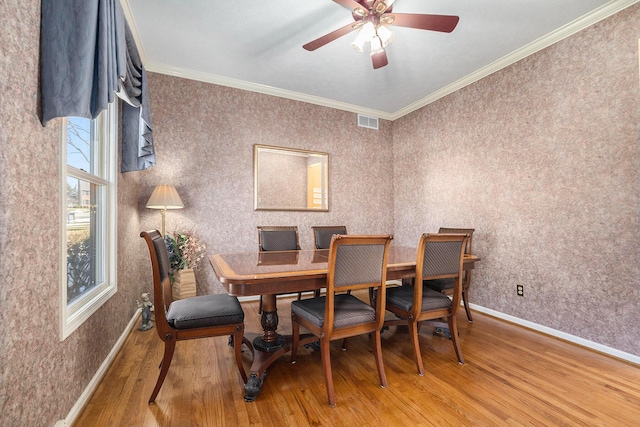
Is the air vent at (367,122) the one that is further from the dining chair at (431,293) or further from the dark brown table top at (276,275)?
the dark brown table top at (276,275)

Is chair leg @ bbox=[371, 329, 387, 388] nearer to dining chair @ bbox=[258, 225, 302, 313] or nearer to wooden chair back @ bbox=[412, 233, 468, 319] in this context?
wooden chair back @ bbox=[412, 233, 468, 319]

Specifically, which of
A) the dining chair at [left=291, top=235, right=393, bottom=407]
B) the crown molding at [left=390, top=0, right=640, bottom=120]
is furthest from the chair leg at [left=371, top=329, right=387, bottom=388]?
the crown molding at [left=390, top=0, right=640, bottom=120]

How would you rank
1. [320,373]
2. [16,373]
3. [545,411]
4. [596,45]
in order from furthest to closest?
[596,45], [320,373], [545,411], [16,373]

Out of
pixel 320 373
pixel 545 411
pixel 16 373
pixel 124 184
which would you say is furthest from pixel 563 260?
pixel 124 184

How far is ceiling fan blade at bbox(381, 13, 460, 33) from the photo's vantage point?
1.89 metres

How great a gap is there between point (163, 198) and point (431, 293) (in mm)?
2665

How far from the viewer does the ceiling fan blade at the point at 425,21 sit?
6.22 feet

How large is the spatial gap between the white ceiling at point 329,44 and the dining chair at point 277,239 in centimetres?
182

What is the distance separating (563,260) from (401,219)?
7.22 ft

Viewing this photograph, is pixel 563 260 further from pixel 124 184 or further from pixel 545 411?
pixel 124 184

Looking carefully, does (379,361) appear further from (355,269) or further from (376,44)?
(376,44)

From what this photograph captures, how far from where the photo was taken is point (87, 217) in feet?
6.37

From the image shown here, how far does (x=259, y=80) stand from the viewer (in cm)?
357

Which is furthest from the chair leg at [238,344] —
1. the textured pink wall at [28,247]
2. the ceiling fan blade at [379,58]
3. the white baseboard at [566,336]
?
the white baseboard at [566,336]
